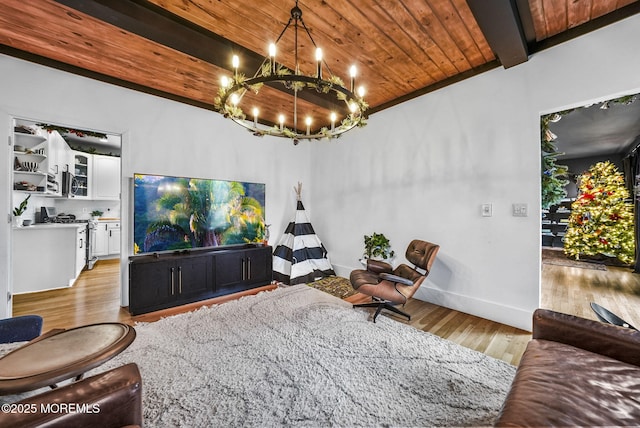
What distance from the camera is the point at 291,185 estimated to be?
4.73 m

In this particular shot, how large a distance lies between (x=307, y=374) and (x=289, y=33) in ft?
9.05

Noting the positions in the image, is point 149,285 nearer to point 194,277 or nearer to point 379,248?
point 194,277

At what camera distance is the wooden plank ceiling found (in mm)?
1932

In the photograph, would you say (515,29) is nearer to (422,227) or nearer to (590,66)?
(590,66)

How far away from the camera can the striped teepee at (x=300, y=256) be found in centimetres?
410

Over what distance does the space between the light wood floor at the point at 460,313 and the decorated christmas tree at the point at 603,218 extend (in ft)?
2.18

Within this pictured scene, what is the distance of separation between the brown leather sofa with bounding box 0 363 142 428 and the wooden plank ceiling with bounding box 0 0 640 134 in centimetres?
235

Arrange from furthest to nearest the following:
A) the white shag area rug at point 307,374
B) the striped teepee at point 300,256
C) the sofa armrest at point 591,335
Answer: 1. the striped teepee at point 300,256
2. the white shag area rug at point 307,374
3. the sofa armrest at point 591,335

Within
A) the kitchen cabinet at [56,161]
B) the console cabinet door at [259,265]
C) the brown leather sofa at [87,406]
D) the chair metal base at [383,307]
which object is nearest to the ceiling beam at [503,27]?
the chair metal base at [383,307]

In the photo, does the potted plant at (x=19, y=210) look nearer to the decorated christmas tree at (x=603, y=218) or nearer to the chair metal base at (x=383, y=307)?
the chair metal base at (x=383, y=307)

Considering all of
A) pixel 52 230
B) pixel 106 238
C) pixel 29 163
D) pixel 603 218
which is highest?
pixel 29 163

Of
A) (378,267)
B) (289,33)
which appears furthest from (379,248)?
(289,33)

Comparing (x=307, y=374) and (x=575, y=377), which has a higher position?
(x=575, y=377)

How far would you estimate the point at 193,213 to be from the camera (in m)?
3.45
